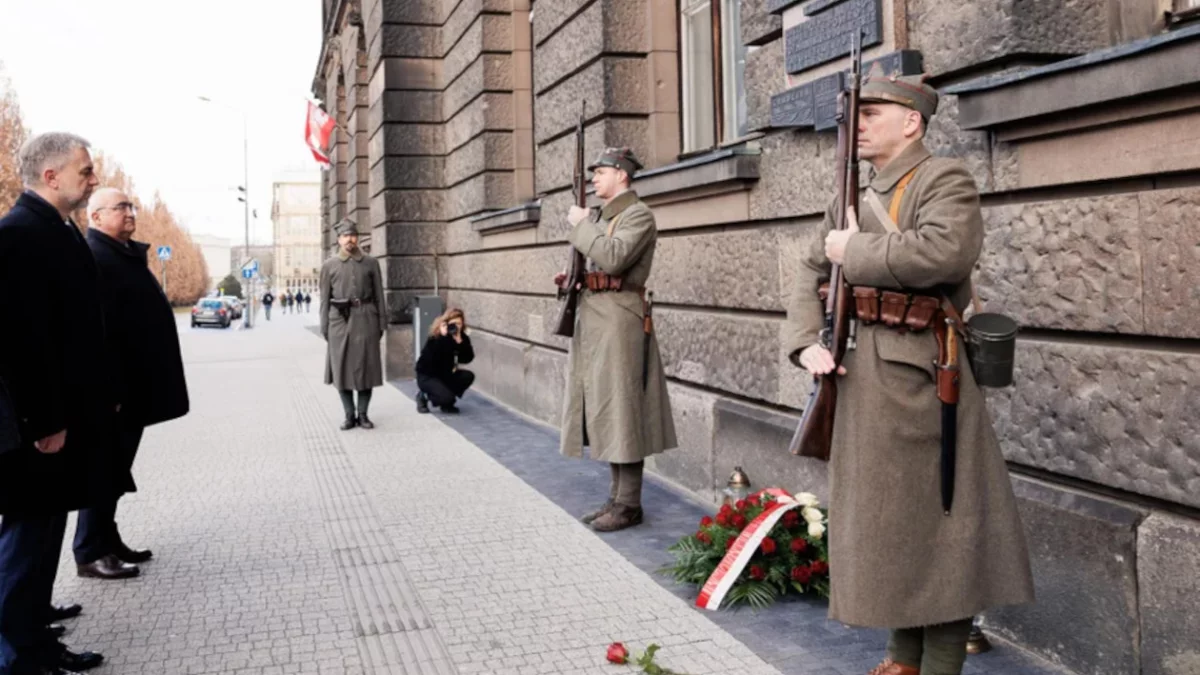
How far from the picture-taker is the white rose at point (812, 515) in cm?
482

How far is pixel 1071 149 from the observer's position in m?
3.90

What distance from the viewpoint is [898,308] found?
10.7 ft

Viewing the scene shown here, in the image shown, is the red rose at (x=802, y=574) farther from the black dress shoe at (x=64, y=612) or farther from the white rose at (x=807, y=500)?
the black dress shoe at (x=64, y=612)

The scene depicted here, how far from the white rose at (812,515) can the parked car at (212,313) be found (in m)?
44.7

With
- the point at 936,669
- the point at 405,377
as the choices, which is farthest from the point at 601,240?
the point at 405,377

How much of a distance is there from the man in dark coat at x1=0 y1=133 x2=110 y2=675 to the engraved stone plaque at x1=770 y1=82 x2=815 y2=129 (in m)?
3.24

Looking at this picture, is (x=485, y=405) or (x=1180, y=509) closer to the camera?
(x=1180, y=509)

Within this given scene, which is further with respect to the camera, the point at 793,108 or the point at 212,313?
the point at 212,313

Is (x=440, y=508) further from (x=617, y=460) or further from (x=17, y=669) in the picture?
(x=17, y=669)

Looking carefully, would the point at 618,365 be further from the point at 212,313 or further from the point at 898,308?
the point at 212,313

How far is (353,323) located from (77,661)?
6.84m

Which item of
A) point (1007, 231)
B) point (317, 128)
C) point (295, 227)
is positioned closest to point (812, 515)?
point (1007, 231)

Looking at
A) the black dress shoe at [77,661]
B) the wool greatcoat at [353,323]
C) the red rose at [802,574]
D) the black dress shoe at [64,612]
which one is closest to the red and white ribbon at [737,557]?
the red rose at [802,574]

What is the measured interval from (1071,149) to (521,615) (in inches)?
109
